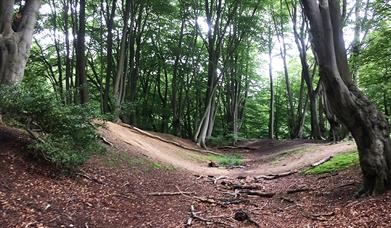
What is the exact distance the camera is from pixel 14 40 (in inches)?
339

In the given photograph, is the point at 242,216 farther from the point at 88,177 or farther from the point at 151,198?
the point at 88,177

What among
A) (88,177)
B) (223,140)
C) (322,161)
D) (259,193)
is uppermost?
(223,140)

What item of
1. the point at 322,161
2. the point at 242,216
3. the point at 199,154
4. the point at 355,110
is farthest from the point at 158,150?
the point at 355,110

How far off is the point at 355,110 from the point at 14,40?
729cm

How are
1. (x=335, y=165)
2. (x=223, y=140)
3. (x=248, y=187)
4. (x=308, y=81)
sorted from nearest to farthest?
1. (x=248, y=187)
2. (x=335, y=165)
3. (x=308, y=81)
4. (x=223, y=140)

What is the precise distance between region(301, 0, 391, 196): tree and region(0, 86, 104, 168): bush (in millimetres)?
4739

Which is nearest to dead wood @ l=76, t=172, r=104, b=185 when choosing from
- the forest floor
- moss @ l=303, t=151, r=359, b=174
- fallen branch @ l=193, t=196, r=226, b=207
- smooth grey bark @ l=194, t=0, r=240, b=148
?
the forest floor

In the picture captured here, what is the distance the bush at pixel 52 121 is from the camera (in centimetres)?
699

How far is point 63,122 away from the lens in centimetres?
744

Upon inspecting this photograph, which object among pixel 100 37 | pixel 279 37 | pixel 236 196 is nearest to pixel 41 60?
pixel 100 37

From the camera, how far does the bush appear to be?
275 inches

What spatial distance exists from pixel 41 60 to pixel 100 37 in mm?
5272

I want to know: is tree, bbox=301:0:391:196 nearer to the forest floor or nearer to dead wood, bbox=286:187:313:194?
the forest floor

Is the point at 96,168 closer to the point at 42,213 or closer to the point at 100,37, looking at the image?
the point at 42,213
